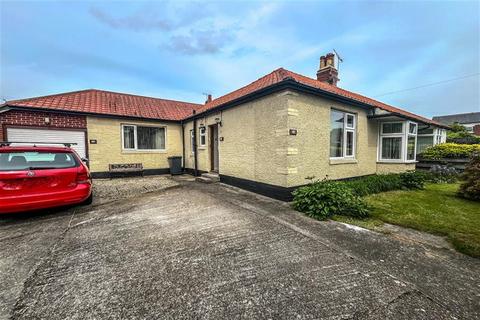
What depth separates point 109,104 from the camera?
412 inches

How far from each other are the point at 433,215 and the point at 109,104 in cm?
1373

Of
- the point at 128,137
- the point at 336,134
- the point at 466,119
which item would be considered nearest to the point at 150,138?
the point at 128,137

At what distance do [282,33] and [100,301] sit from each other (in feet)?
32.7

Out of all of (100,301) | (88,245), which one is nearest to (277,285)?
(100,301)

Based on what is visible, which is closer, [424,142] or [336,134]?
[336,134]

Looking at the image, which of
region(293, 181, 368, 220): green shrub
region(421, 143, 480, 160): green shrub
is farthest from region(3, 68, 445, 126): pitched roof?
region(293, 181, 368, 220): green shrub

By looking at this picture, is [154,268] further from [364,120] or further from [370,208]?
[364,120]

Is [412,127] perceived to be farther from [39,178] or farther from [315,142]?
[39,178]

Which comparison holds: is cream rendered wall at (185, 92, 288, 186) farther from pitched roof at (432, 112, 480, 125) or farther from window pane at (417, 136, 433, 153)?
pitched roof at (432, 112, 480, 125)

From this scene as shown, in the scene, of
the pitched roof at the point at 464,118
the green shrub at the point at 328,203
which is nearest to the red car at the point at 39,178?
the green shrub at the point at 328,203

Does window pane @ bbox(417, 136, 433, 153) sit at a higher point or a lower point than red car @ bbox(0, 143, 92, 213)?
higher

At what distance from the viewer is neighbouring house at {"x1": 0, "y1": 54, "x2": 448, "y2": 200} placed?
5.84 metres

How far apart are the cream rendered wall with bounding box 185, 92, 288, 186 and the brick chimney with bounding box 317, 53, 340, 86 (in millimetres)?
6973

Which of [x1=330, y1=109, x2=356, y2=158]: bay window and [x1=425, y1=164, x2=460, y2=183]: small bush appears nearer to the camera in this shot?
[x1=330, y1=109, x2=356, y2=158]: bay window
